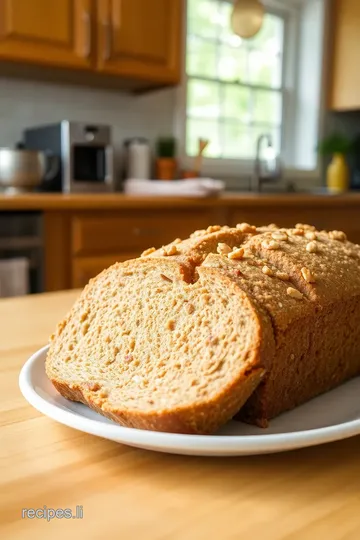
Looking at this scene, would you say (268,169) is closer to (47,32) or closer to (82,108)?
(82,108)

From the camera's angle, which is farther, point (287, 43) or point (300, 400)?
point (287, 43)

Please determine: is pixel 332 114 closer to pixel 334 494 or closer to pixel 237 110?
pixel 237 110

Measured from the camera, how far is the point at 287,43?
446 centimetres

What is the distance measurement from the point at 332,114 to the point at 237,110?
84cm

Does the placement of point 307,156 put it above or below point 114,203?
above

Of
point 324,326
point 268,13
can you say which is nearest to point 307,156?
point 268,13

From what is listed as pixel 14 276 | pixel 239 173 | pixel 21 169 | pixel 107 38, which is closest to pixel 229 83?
pixel 239 173

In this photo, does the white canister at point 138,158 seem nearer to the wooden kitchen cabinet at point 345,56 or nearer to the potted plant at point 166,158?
the potted plant at point 166,158

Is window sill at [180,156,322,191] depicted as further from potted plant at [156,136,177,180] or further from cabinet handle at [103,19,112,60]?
cabinet handle at [103,19,112,60]

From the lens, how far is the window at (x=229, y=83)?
3883 mm

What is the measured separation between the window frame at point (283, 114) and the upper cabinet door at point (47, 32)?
99 centimetres

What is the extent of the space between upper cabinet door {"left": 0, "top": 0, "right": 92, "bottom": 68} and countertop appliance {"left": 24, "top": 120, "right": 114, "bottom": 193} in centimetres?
30

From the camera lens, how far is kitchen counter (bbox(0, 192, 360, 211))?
2277 millimetres

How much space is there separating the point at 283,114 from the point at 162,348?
4.23 m
